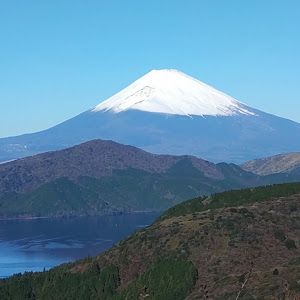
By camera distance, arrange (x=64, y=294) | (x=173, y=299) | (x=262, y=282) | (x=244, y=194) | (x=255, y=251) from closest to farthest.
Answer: (x=262, y=282) → (x=173, y=299) → (x=255, y=251) → (x=64, y=294) → (x=244, y=194)

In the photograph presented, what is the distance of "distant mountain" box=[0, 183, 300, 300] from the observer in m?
118

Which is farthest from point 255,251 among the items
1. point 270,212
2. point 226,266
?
point 270,212

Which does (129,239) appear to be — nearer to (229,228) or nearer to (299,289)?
(229,228)

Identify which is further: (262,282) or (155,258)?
(155,258)

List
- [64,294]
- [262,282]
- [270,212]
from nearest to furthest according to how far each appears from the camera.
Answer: [262,282]
[64,294]
[270,212]

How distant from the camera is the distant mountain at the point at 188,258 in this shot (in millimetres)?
117750

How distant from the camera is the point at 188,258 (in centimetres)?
12706

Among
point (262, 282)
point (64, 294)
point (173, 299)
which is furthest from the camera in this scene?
point (64, 294)

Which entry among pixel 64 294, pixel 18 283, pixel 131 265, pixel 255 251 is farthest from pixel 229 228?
pixel 18 283

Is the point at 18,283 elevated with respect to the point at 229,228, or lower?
lower

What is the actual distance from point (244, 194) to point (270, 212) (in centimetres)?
3009

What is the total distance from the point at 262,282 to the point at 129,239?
5967 centimetres

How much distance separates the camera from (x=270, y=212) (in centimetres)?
14138

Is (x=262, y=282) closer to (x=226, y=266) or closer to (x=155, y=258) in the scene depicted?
(x=226, y=266)
